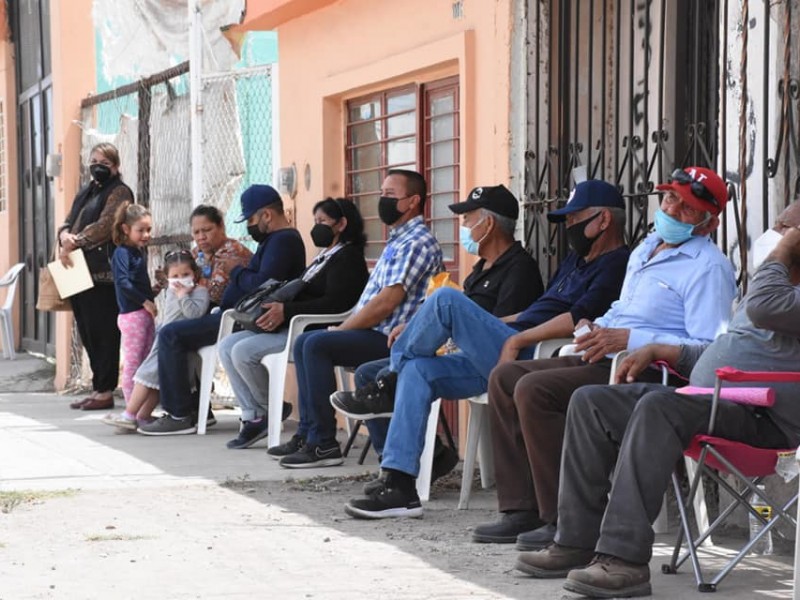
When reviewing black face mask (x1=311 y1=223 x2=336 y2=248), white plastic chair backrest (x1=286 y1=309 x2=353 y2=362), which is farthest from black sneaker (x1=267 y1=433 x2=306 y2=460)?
black face mask (x1=311 y1=223 x2=336 y2=248)

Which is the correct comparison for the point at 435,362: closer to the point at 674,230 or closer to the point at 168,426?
the point at 674,230

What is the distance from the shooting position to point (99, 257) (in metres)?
11.2

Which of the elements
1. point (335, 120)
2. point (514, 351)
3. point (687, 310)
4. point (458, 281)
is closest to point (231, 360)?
point (458, 281)

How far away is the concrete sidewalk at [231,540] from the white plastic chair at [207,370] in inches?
34.0

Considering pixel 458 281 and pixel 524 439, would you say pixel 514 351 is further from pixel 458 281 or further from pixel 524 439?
pixel 458 281

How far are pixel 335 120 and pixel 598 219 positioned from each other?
13.6ft

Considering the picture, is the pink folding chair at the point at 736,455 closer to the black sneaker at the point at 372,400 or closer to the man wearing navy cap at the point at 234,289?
the black sneaker at the point at 372,400

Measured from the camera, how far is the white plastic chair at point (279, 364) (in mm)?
8602

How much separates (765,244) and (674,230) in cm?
40

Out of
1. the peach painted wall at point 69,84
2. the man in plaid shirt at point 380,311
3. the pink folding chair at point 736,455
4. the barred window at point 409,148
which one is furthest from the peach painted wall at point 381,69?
the peach painted wall at point 69,84

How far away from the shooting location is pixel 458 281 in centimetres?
878

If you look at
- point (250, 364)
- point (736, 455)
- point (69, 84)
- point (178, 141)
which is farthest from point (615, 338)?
point (69, 84)

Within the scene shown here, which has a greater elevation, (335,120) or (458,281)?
(335,120)

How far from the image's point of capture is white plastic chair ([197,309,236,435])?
938 cm
